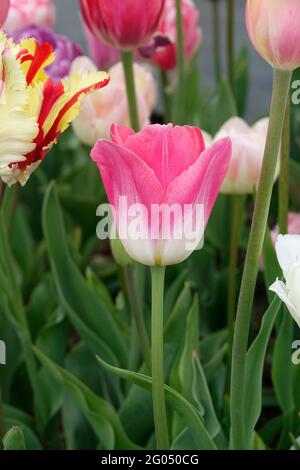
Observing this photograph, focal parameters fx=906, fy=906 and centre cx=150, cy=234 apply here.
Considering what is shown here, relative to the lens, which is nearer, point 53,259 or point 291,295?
point 291,295

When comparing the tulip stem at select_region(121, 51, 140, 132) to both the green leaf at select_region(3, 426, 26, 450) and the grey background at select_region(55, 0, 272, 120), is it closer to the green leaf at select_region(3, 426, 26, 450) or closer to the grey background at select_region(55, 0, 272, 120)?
the green leaf at select_region(3, 426, 26, 450)

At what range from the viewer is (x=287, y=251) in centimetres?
50

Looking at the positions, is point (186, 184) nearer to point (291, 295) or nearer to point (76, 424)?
point (291, 295)

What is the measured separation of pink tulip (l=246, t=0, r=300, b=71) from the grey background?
5.14 feet

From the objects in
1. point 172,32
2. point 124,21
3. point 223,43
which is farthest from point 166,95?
point 223,43

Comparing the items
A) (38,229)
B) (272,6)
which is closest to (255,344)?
(272,6)

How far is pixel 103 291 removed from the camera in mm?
862

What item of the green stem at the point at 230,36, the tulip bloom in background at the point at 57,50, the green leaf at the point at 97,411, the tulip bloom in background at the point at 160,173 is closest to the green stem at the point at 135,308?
the green leaf at the point at 97,411

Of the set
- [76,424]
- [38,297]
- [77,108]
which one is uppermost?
[77,108]

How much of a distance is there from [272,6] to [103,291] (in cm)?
45

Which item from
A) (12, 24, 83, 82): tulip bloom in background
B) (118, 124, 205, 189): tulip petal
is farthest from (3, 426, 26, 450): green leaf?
(12, 24, 83, 82): tulip bloom in background

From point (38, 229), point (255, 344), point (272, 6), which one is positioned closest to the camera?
point (272, 6)

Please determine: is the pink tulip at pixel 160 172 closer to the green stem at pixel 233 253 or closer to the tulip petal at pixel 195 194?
the tulip petal at pixel 195 194

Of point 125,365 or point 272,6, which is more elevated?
point 272,6
